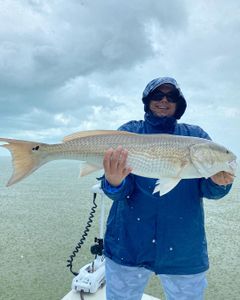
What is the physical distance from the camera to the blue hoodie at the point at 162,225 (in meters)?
2.88

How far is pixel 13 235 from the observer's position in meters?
9.02

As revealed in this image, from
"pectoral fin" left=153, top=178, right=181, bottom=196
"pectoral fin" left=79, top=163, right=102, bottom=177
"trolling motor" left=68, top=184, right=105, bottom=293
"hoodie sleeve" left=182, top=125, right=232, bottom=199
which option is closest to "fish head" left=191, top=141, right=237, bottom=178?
"hoodie sleeve" left=182, top=125, right=232, bottom=199

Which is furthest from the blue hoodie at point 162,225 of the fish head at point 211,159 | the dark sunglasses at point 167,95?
the dark sunglasses at point 167,95

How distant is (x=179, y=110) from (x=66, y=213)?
9325 mm

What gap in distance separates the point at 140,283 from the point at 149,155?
111cm

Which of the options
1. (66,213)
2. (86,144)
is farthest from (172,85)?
(66,213)

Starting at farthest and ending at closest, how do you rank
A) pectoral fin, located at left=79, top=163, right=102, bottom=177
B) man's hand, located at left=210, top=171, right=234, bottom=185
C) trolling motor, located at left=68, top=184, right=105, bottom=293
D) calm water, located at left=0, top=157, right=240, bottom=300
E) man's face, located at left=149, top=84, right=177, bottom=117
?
calm water, located at left=0, top=157, right=240, bottom=300 < trolling motor, located at left=68, top=184, right=105, bottom=293 < man's face, located at left=149, top=84, right=177, bottom=117 < pectoral fin, located at left=79, top=163, right=102, bottom=177 < man's hand, located at left=210, top=171, right=234, bottom=185

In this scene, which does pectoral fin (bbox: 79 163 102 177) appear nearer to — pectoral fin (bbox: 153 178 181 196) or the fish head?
pectoral fin (bbox: 153 178 181 196)

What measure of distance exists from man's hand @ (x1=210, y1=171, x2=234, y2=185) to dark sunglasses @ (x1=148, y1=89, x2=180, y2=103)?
86 centimetres

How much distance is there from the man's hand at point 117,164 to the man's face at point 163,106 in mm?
656

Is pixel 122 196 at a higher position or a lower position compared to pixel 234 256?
higher

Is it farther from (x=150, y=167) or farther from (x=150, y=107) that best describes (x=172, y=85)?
(x=150, y=167)

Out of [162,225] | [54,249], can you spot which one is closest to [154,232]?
[162,225]

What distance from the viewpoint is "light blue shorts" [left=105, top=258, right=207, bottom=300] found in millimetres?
2891
